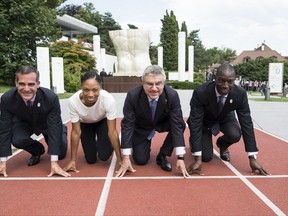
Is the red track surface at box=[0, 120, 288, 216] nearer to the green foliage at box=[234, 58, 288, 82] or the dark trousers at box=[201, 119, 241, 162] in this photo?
the dark trousers at box=[201, 119, 241, 162]

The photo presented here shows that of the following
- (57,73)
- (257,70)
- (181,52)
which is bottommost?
(57,73)

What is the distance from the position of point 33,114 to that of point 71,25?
42.7 m

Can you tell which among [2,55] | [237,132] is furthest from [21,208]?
[2,55]

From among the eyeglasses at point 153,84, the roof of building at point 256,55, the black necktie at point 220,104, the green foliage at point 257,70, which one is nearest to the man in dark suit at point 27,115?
the eyeglasses at point 153,84

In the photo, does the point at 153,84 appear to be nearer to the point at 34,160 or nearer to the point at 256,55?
the point at 34,160

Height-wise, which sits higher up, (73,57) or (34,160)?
(73,57)

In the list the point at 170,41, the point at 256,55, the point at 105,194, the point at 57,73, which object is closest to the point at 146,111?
the point at 105,194

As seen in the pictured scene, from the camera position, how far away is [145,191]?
10.8 feet

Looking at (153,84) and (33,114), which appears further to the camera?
(33,114)

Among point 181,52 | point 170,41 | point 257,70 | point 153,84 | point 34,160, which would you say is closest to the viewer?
point 153,84

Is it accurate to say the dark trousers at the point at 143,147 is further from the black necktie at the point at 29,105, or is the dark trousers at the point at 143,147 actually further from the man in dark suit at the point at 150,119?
the black necktie at the point at 29,105

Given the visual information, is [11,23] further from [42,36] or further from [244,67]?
[244,67]

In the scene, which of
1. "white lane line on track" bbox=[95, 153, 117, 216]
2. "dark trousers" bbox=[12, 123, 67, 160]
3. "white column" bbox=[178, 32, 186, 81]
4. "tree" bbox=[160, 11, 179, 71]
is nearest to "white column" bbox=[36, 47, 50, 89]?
"dark trousers" bbox=[12, 123, 67, 160]

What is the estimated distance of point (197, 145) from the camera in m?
3.88
